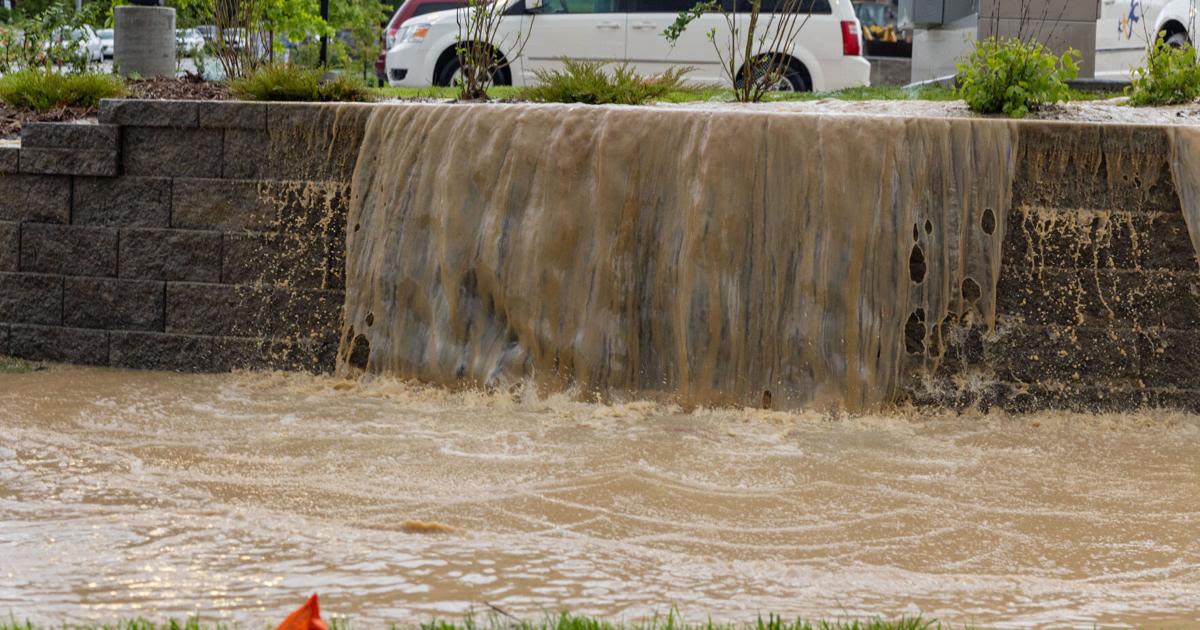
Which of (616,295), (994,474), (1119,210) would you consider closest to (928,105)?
(1119,210)

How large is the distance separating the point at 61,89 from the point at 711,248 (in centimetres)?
495

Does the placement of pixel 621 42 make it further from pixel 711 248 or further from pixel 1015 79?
pixel 711 248

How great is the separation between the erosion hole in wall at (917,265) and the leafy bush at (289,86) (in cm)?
374

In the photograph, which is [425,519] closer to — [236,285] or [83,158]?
[236,285]

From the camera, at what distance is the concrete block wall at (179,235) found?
8.20 m

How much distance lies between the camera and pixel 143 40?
11.6 m

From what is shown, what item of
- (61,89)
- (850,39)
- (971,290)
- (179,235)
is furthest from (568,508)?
(850,39)

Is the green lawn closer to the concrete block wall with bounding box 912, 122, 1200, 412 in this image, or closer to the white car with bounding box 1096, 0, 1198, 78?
the concrete block wall with bounding box 912, 122, 1200, 412

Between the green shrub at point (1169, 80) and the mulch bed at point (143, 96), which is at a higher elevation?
the green shrub at point (1169, 80)

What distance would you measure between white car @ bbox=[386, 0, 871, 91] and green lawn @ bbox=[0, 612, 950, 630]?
32.9ft

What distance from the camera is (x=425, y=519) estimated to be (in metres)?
5.35

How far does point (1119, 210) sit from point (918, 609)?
12.2ft

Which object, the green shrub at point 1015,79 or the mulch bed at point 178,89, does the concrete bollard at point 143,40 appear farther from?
the green shrub at point 1015,79

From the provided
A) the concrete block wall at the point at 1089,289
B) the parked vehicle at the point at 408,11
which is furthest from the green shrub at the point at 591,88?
the parked vehicle at the point at 408,11
